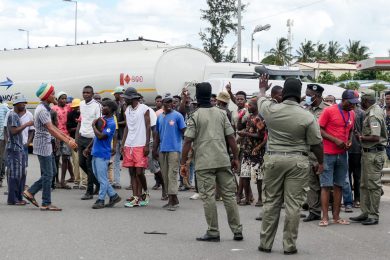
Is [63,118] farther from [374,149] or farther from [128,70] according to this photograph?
[128,70]

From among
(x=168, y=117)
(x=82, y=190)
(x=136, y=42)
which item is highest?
(x=136, y=42)

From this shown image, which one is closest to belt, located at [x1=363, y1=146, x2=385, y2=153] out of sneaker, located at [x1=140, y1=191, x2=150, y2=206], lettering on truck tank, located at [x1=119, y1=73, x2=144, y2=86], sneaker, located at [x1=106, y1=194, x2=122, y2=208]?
sneaker, located at [x1=140, y1=191, x2=150, y2=206]

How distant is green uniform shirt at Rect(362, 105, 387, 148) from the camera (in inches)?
396

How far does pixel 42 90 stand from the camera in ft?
36.0

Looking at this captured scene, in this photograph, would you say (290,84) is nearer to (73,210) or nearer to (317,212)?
(317,212)

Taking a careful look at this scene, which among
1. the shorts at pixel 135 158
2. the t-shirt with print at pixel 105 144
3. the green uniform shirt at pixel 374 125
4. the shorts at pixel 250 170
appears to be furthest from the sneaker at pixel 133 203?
the green uniform shirt at pixel 374 125

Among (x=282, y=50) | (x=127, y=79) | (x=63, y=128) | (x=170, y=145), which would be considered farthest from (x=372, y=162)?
(x=282, y=50)

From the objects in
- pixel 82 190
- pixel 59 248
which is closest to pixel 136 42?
pixel 82 190

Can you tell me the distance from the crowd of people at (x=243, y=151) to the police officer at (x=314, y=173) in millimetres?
15

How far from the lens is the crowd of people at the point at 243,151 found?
317 inches

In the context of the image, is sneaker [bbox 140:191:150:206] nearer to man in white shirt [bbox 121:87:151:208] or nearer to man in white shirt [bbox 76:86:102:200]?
man in white shirt [bbox 121:87:151:208]

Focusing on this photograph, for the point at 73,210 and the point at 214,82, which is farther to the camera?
the point at 214,82

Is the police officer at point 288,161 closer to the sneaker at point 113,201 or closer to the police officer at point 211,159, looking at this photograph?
the police officer at point 211,159

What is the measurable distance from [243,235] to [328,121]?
2.08 meters
